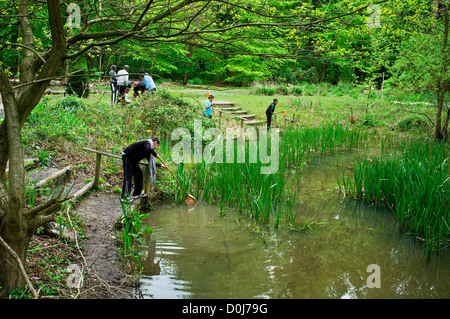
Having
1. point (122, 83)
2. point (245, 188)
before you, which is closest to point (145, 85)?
point (122, 83)

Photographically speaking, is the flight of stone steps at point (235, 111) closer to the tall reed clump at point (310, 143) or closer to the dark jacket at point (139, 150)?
the tall reed clump at point (310, 143)

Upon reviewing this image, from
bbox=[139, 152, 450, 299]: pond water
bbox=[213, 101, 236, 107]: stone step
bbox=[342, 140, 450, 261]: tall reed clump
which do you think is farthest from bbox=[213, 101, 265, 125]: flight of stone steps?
bbox=[139, 152, 450, 299]: pond water

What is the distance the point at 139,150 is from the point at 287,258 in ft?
10.1

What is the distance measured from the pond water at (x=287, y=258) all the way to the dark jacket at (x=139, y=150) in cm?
109

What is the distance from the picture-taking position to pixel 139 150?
6211 mm

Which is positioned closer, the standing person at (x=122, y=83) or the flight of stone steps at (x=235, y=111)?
the standing person at (x=122, y=83)

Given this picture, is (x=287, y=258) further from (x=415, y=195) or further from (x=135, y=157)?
(x=135, y=157)

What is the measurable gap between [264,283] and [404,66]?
964cm

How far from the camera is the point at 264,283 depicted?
4.24 meters

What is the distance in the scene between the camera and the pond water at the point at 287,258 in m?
4.13

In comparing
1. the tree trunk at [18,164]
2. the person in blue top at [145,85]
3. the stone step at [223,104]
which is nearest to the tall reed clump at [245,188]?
the tree trunk at [18,164]
